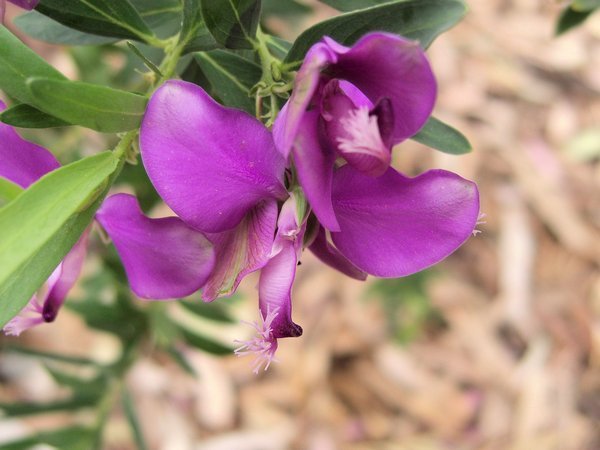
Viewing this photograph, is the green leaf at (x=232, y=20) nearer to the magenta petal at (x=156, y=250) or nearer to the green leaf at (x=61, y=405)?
the magenta petal at (x=156, y=250)

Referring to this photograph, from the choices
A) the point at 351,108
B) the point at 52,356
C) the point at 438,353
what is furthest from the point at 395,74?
the point at 438,353

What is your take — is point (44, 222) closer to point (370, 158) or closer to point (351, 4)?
point (370, 158)

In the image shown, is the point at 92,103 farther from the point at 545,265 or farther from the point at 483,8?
the point at 483,8

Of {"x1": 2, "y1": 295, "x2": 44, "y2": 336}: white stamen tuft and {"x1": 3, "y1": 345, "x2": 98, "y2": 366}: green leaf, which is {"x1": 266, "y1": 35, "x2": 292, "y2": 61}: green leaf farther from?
{"x1": 3, "y1": 345, "x2": 98, "y2": 366}: green leaf

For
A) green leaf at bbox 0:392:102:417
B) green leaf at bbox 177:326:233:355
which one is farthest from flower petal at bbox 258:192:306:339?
green leaf at bbox 0:392:102:417

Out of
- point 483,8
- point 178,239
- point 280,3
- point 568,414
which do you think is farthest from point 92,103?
point 483,8

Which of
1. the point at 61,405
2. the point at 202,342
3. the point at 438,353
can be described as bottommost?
the point at 438,353
